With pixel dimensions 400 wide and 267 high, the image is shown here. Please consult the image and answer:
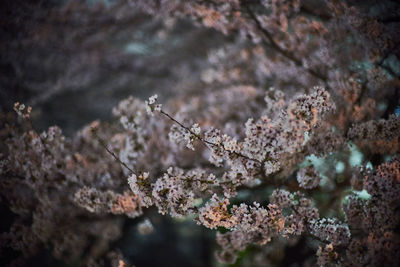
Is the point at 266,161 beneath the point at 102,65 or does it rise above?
beneath

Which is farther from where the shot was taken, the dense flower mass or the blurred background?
the blurred background

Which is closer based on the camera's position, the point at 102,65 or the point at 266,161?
the point at 266,161

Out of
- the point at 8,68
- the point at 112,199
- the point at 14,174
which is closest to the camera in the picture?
the point at 112,199

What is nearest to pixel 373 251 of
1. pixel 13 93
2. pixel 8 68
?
pixel 13 93

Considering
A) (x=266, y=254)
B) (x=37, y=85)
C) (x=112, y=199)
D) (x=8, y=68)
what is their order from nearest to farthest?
(x=112, y=199), (x=266, y=254), (x=8, y=68), (x=37, y=85)

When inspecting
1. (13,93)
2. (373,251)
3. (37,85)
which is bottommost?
(373,251)

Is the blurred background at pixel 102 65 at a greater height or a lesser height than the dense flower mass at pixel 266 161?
greater

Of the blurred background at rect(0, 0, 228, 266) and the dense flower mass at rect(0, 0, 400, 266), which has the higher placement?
the blurred background at rect(0, 0, 228, 266)

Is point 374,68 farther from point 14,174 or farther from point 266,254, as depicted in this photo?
point 14,174
